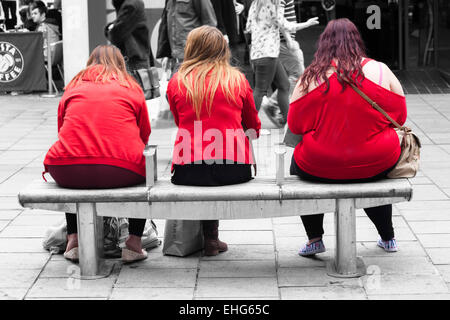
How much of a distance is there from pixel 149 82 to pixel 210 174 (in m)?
3.48

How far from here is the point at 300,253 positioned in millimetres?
5414

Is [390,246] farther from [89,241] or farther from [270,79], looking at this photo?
[270,79]

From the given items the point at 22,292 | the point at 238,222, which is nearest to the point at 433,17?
the point at 238,222

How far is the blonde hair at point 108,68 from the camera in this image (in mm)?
5223

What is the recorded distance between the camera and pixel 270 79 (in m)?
9.28

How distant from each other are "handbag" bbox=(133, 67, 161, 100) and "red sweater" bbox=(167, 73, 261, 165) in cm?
313

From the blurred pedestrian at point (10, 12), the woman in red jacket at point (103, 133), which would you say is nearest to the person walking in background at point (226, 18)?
the woman in red jacket at point (103, 133)

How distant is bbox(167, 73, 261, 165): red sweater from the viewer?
16.5 ft

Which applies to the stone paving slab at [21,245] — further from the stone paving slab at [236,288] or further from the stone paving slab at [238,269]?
the stone paving slab at [236,288]

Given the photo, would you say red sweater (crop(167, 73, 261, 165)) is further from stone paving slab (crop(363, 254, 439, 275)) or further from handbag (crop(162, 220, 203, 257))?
stone paving slab (crop(363, 254, 439, 275))

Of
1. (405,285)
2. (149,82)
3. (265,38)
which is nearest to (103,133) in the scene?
(405,285)

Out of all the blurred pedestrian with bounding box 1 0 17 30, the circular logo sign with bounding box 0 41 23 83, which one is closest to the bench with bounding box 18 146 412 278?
the circular logo sign with bounding box 0 41 23 83

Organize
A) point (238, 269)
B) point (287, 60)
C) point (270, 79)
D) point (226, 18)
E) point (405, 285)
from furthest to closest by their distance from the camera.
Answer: point (287, 60) → point (226, 18) → point (270, 79) → point (238, 269) → point (405, 285)

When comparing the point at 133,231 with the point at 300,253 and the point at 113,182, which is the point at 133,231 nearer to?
the point at 113,182
